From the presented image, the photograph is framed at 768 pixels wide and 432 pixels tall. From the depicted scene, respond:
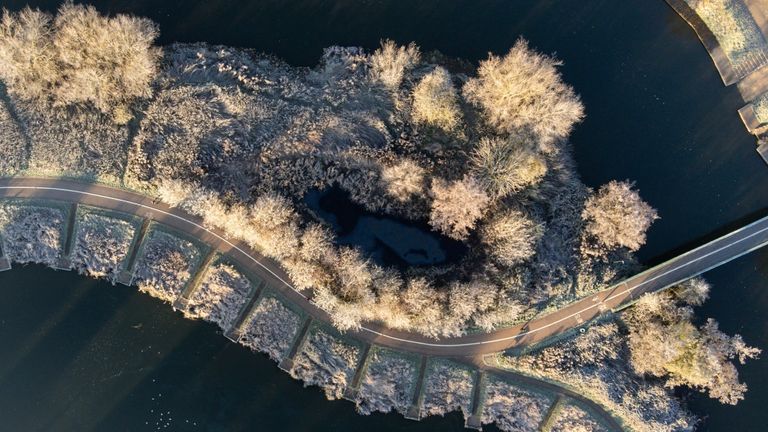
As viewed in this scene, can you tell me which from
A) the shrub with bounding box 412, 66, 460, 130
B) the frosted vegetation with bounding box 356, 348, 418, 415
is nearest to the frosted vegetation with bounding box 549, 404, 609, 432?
the frosted vegetation with bounding box 356, 348, 418, 415

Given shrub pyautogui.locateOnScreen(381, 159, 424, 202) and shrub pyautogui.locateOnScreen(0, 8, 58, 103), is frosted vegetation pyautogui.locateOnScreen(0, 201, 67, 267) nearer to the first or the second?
shrub pyautogui.locateOnScreen(0, 8, 58, 103)

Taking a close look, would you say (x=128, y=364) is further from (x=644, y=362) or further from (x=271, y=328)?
(x=644, y=362)

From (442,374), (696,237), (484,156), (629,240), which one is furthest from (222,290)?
(696,237)

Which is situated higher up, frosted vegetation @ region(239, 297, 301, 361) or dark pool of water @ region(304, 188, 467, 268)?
dark pool of water @ region(304, 188, 467, 268)

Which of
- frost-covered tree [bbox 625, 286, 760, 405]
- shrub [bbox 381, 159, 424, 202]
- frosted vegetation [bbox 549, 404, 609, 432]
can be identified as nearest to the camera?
frost-covered tree [bbox 625, 286, 760, 405]

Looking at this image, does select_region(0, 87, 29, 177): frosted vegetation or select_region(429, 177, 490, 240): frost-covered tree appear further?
select_region(0, 87, 29, 177): frosted vegetation

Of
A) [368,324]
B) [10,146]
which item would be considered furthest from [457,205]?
[10,146]
